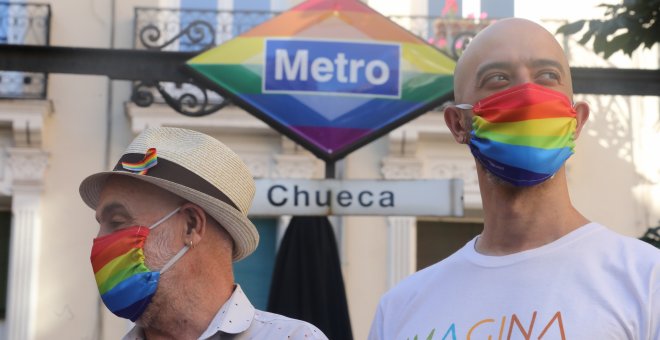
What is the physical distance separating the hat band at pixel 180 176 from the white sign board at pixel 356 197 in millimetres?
2216

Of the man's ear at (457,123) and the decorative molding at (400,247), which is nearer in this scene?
the man's ear at (457,123)

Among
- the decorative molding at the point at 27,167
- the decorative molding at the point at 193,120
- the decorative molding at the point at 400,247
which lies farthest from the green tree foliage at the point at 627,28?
the decorative molding at the point at 27,167

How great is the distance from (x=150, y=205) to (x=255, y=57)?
2696 millimetres

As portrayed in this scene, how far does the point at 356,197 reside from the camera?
499cm

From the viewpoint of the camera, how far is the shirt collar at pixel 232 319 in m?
2.58

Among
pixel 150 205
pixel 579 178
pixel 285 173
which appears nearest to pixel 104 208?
pixel 150 205

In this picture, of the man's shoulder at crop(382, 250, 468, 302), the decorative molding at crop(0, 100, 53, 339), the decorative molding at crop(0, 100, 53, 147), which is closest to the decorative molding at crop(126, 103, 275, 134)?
the decorative molding at crop(0, 100, 53, 147)

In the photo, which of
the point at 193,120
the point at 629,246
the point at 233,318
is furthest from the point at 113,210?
the point at 193,120

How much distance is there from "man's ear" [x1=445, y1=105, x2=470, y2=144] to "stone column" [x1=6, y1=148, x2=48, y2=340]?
38.1 feet

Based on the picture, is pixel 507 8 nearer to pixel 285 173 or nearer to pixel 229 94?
pixel 285 173

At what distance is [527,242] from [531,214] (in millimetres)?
58

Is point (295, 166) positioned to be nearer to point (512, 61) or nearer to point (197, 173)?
point (197, 173)

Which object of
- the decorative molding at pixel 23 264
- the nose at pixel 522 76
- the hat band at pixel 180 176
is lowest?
the decorative molding at pixel 23 264

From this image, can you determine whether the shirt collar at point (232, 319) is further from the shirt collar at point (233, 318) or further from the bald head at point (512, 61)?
the bald head at point (512, 61)
